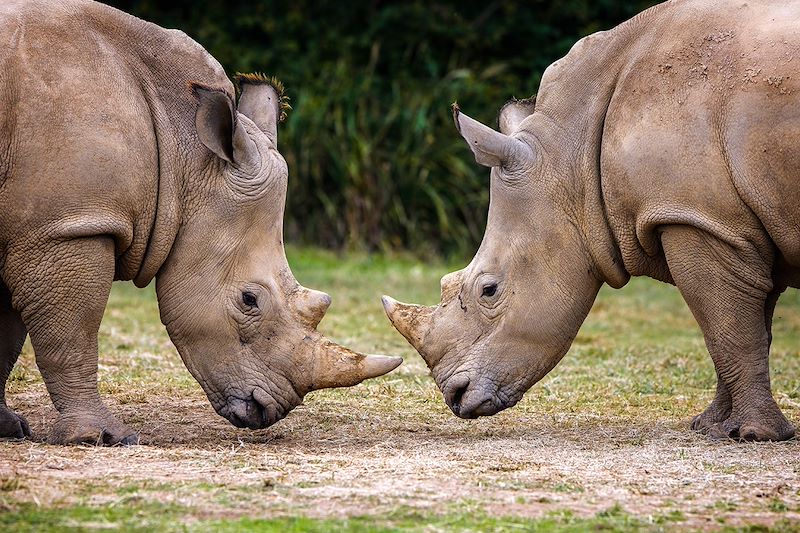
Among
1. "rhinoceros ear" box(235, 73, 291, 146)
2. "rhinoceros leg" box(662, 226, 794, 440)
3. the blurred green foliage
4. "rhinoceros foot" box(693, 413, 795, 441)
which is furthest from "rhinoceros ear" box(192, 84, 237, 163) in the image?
the blurred green foliage

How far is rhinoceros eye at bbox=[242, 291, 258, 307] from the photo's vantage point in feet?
23.2

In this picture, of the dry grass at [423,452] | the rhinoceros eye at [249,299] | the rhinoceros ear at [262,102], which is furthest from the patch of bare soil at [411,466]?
the rhinoceros ear at [262,102]

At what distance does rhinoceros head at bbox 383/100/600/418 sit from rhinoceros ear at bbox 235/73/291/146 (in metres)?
0.95

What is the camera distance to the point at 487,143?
7.51 meters

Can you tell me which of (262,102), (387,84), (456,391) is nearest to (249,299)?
(262,102)

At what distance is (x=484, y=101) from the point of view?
18.1 meters

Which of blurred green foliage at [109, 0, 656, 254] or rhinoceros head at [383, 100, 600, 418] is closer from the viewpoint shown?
rhinoceros head at [383, 100, 600, 418]

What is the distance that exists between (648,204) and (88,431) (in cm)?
287

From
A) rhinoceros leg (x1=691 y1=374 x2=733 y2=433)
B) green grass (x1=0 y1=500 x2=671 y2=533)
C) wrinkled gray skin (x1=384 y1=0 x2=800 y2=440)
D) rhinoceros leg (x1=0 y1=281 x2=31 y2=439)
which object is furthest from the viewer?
rhinoceros leg (x1=691 y1=374 x2=733 y2=433)

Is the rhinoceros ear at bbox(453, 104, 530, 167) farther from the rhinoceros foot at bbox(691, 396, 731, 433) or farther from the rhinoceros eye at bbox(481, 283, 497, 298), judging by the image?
the rhinoceros foot at bbox(691, 396, 731, 433)

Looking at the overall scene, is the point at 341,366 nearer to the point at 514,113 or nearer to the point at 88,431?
the point at 88,431

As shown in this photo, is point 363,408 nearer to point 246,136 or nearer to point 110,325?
point 246,136

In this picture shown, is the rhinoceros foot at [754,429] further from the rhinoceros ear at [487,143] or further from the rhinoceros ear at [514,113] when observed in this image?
the rhinoceros ear at [514,113]

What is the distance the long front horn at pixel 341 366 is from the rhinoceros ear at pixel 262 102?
1.18m
